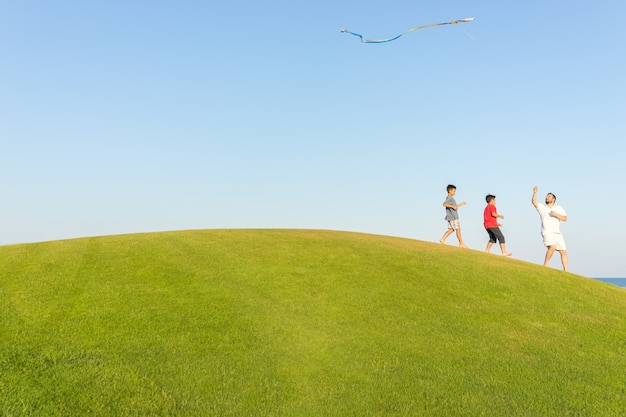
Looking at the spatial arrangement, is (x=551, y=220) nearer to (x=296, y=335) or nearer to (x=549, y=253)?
(x=549, y=253)

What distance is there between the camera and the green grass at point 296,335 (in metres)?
8.64

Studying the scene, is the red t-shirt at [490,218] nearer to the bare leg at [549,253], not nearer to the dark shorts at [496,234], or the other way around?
the dark shorts at [496,234]

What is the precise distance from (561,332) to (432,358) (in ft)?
13.3

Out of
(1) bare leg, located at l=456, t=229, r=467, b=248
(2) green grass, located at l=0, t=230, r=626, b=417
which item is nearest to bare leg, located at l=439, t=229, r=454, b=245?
(1) bare leg, located at l=456, t=229, r=467, b=248

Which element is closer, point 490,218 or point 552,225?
point 552,225

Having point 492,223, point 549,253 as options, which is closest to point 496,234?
point 492,223

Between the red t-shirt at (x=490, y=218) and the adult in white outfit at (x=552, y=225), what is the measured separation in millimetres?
1791

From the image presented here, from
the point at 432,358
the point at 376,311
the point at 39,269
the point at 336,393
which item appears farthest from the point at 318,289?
the point at 39,269

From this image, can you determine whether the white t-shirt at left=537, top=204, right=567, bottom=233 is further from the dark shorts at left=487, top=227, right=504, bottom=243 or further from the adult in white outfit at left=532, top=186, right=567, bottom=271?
the dark shorts at left=487, top=227, right=504, bottom=243

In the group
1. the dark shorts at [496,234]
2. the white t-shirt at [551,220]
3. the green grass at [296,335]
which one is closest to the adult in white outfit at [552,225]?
the white t-shirt at [551,220]

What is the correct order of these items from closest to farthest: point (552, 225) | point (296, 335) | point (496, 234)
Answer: point (296, 335) → point (552, 225) → point (496, 234)

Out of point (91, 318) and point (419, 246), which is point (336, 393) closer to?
point (91, 318)

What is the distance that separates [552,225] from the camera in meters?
20.2

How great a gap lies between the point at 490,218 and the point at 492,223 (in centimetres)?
22
